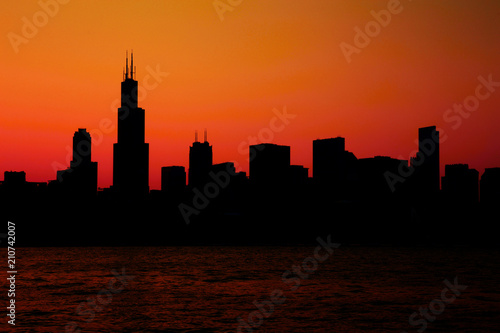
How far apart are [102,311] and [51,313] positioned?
489 centimetres

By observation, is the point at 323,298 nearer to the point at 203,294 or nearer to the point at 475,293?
the point at 203,294

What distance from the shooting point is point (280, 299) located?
7781 cm

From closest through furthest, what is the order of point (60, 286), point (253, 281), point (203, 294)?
1. point (203, 294)
2. point (60, 286)
3. point (253, 281)

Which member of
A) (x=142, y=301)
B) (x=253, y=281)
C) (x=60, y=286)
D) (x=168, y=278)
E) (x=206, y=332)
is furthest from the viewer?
(x=168, y=278)

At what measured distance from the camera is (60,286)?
324ft

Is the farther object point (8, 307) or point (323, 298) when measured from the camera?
point (323, 298)

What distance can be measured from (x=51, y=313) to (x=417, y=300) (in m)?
41.3

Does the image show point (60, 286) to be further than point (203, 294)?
Yes

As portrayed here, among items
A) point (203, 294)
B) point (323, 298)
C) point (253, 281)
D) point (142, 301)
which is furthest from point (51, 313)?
point (253, 281)

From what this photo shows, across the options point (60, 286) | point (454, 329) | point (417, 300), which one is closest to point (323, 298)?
point (417, 300)

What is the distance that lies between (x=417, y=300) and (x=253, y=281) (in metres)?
37.7

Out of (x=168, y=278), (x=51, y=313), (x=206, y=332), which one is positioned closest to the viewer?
(x=206, y=332)

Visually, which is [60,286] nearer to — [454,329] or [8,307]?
[8,307]

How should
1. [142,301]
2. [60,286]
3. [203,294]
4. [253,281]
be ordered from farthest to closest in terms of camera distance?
[253,281] < [60,286] < [203,294] < [142,301]
